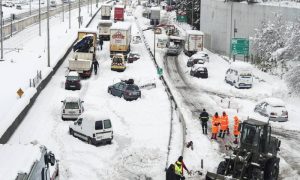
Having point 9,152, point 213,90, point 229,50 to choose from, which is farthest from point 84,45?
point 9,152

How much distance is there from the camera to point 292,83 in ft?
147

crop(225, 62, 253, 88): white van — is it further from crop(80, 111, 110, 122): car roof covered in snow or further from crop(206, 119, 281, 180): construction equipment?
crop(206, 119, 281, 180): construction equipment

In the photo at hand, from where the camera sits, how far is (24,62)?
6222 cm

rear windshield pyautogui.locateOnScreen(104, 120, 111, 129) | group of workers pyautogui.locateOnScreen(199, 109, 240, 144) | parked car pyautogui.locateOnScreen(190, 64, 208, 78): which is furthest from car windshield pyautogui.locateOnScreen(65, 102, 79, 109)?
parked car pyautogui.locateOnScreen(190, 64, 208, 78)

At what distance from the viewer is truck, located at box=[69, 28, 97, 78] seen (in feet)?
172

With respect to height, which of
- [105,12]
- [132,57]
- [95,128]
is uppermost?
[105,12]

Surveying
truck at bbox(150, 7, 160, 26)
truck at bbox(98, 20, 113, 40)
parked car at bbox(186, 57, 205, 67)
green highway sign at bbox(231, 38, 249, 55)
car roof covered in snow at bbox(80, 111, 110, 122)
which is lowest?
car roof covered in snow at bbox(80, 111, 110, 122)

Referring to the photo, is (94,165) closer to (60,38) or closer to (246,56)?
(246,56)

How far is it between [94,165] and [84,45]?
3288 centimetres

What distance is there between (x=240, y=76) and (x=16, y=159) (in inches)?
1407

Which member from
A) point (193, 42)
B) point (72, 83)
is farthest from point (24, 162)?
point (193, 42)

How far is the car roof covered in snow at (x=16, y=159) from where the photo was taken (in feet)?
53.0

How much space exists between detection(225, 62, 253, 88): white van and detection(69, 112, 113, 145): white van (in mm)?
22449

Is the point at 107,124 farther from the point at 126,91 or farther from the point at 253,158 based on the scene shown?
the point at 126,91
